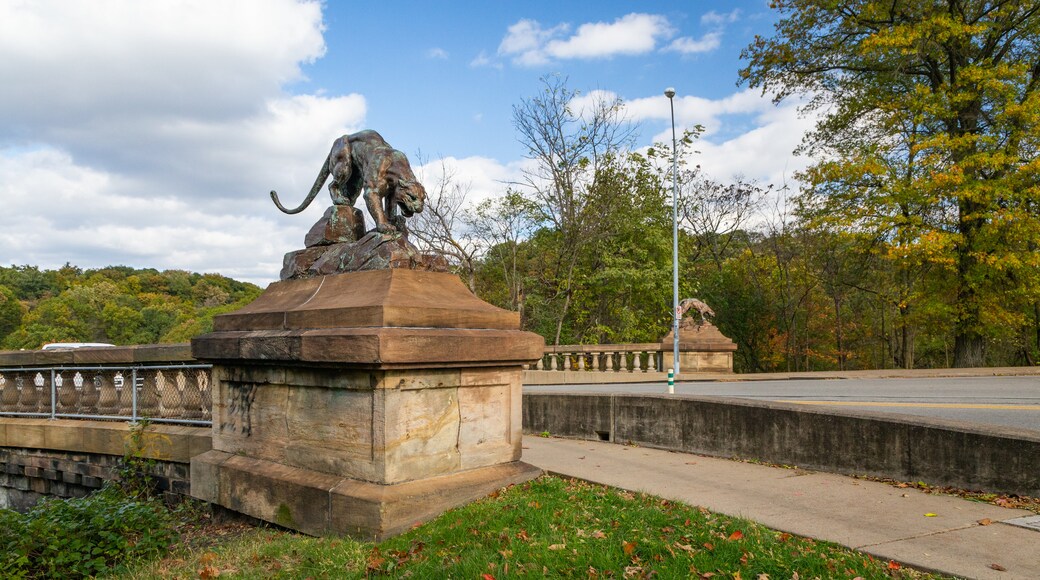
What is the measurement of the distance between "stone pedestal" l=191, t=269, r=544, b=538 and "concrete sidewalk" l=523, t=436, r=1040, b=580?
132 centimetres

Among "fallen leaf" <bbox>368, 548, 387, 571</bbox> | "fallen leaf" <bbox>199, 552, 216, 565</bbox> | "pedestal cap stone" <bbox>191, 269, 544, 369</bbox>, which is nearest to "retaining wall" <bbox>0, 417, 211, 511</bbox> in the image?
"pedestal cap stone" <bbox>191, 269, 544, 369</bbox>

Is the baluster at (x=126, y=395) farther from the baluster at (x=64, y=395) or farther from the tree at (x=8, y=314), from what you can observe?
the tree at (x=8, y=314)

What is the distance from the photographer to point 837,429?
6422 millimetres

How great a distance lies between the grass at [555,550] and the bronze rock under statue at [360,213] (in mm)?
2412

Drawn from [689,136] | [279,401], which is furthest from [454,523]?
[689,136]

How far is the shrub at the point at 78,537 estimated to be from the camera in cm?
539

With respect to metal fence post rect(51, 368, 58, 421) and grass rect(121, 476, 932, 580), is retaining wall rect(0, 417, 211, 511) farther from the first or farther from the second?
grass rect(121, 476, 932, 580)

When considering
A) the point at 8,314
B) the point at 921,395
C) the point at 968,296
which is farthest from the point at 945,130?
the point at 8,314

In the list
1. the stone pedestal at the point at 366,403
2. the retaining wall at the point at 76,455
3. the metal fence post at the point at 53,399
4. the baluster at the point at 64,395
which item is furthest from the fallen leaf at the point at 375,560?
the metal fence post at the point at 53,399

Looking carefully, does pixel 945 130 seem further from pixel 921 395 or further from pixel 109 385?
pixel 109 385

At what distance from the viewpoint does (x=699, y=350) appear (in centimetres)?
1984

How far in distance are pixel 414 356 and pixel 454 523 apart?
126cm

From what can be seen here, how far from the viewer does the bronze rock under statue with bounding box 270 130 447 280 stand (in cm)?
632

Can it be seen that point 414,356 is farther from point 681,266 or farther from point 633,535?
point 681,266
